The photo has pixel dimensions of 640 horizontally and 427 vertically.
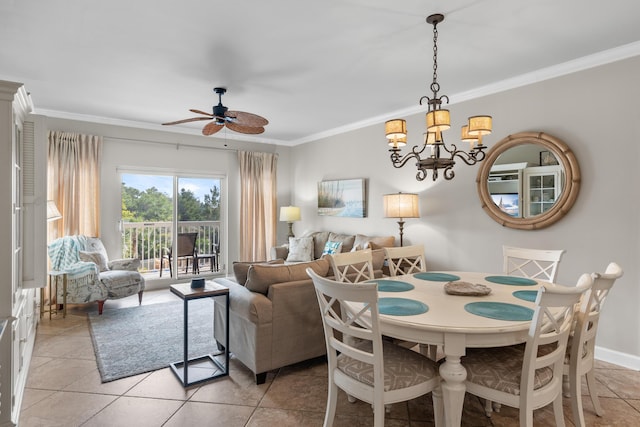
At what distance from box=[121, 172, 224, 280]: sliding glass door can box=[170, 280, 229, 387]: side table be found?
3167 millimetres

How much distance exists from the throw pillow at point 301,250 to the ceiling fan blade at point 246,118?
2.43 meters

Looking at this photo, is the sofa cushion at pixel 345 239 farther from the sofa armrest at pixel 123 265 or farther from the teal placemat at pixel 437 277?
the sofa armrest at pixel 123 265

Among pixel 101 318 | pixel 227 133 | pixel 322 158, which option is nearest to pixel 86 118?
pixel 227 133

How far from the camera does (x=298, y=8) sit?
7.72ft

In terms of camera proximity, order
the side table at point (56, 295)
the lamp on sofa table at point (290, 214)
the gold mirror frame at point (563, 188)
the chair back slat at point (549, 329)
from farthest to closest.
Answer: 1. the lamp on sofa table at point (290, 214)
2. the side table at point (56, 295)
3. the gold mirror frame at point (563, 188)
4. the chair back slat at point (549, 329)

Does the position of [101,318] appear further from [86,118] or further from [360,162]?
[360,162]

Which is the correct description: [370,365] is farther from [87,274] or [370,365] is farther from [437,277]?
[87,274]

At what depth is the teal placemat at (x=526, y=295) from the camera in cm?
209

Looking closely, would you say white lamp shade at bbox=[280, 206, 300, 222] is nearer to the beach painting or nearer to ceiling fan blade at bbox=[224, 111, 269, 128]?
the beach painting

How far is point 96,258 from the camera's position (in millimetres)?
4500

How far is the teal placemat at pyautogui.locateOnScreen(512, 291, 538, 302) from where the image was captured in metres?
2.09

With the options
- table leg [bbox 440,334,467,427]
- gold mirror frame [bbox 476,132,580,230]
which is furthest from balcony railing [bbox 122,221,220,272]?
table leg [bbox 440,334,467,427]

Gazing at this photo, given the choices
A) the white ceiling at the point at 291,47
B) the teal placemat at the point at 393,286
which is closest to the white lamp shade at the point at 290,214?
the white ceiling at the point at 291,47

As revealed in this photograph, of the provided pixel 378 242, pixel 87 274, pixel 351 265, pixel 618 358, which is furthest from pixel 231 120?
pixel 618 358
